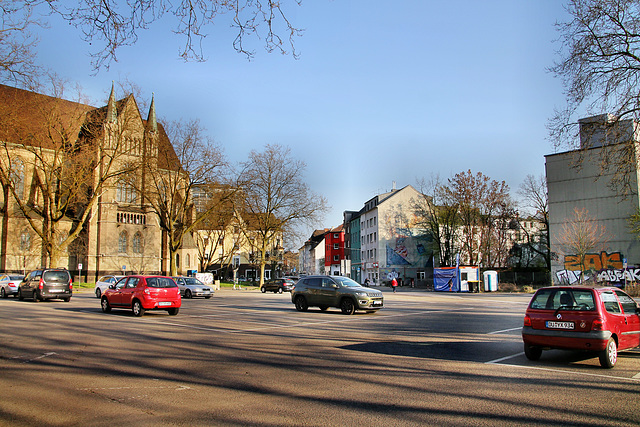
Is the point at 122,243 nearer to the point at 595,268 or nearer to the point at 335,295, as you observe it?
the point at 335,295

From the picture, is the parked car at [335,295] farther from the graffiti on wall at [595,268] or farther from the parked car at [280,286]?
the graffiti on wall at [595,268]

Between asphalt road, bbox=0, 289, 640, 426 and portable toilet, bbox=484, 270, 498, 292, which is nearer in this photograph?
asphalt road, bbox=0, 289, 640, 426

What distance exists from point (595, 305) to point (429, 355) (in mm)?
3157

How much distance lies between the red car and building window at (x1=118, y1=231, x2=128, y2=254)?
40.0m

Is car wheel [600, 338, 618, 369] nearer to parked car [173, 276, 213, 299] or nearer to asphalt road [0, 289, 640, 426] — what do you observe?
asphalt road [0, 289, 640, 426]

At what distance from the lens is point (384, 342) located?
37.8 ft

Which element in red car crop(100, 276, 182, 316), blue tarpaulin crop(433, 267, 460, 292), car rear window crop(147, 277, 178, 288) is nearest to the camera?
red car crop(100, 276, 182, 316)

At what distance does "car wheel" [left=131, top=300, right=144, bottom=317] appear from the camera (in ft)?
60.1

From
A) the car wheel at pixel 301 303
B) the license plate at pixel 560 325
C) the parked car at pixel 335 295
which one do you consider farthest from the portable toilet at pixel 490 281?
the license plate at pixel 560 325

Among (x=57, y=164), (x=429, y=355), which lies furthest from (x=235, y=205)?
(x=429, y=355)

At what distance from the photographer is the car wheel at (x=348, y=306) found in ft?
64.8

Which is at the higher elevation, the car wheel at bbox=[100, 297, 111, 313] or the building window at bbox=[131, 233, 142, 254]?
the building window at bbox=[131, 233, 142, 254]

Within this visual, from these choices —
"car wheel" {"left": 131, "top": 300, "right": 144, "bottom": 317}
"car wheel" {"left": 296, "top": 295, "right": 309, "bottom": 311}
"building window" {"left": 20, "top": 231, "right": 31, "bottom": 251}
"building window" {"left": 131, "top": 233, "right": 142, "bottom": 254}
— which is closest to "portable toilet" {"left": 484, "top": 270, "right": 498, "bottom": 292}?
"car wheel" {"left": 296, "top": 295, "right": 309, "bottom": 311}

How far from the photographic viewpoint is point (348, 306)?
1984 cm
